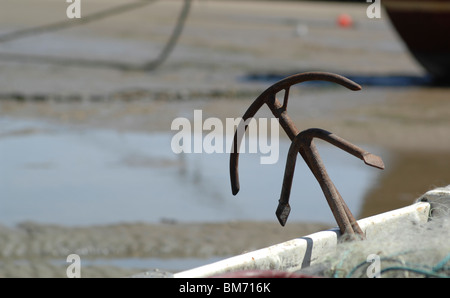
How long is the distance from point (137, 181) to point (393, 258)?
4.04m

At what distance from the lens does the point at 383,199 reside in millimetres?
5391

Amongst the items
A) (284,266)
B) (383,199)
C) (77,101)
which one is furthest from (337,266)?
(77,101)

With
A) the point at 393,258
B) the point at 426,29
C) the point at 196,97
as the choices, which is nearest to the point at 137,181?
the point at 196,97

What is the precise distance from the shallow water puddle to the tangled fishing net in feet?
9.79

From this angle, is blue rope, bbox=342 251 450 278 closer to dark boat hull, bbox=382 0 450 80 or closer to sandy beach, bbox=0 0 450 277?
sandy beach, bbox=0 0 450 277

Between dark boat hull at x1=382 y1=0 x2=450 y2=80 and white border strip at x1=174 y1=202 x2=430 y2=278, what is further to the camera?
dark boat hull at x1=382 y1=0 x2=450 y2=80

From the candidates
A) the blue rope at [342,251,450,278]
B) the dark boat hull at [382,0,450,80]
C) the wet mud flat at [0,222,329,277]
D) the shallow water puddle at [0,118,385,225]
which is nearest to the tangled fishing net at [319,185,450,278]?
the blue rope at [342,251,450,278]

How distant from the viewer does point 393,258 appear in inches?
68.9

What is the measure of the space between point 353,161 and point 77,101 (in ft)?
12.3

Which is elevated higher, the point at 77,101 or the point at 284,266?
the point at 77,101

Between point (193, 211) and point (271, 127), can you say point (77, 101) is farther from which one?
point (193, 211)

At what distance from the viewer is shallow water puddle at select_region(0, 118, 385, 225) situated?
16.0 ft

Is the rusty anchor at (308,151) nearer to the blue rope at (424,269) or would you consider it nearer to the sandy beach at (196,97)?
the blue rope at (424,269)

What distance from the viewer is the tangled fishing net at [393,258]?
1.71 m
